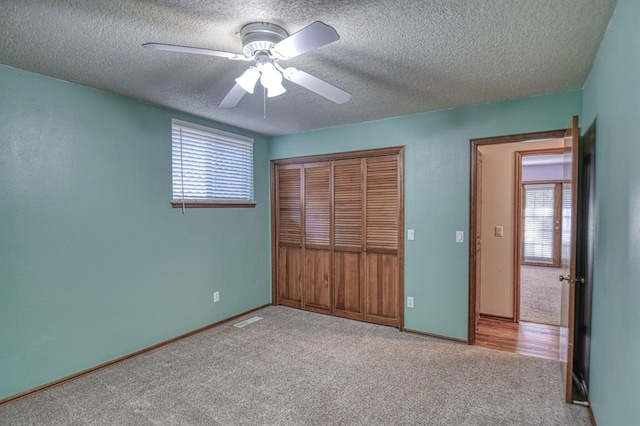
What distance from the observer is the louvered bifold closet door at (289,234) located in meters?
4.49

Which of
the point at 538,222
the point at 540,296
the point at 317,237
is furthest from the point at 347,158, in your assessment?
the point at 538,222

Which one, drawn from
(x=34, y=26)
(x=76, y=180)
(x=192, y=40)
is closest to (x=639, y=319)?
(x=192, y=40)

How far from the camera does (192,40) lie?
1.98 metres

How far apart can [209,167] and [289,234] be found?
1405mm

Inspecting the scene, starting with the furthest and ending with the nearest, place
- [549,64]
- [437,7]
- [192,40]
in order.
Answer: [549,64] → [192,40] → [437,7]

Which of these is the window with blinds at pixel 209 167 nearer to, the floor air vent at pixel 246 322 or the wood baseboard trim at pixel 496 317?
the floor air vent at pixel 246 322

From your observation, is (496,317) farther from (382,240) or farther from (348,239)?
(348,239)

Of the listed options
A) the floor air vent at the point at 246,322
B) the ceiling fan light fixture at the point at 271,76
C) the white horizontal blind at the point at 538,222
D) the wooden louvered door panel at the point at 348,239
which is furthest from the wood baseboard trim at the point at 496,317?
the white horizontal blind at the point at 538,222

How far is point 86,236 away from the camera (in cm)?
274

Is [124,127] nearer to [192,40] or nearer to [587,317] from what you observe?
[192,40]

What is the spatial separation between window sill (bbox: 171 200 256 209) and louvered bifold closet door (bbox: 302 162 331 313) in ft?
2.53

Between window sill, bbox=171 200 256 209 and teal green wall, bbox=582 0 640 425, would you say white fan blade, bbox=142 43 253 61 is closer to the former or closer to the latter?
teal green wall, bbox=582 0 640 425

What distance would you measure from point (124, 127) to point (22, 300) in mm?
1584

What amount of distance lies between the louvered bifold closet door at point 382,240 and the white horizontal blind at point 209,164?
63.0 inches
